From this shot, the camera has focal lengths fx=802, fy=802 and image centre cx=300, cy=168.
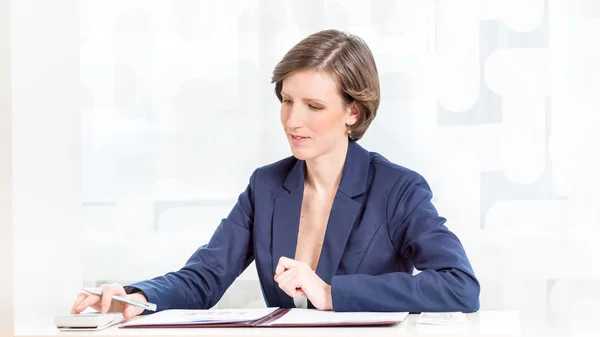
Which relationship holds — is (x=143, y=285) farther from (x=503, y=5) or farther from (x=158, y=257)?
(x=503, y=5)

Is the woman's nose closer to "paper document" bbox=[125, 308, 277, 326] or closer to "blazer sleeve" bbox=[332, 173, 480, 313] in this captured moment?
"blazer sleeve" bbox=[332, 173, 480, 313]

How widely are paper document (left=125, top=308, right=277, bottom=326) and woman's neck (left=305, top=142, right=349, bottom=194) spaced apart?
59 centimetres

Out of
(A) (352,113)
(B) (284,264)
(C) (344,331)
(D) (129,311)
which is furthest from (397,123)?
(C) (344,331)

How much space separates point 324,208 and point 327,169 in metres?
0.10

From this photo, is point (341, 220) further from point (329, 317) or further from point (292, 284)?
point (329, 317)

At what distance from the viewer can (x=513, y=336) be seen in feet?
3.86

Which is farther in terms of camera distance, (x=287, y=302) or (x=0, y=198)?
(x=287, y=302)

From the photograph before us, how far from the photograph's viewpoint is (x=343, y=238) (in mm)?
1986

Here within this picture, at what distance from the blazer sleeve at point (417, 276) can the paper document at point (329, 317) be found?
7 cm

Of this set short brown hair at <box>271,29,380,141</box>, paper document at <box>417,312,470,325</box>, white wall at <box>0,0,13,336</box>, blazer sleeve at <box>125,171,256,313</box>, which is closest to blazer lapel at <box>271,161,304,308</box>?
blazer sleeve at <box>125,171,256,313</box>

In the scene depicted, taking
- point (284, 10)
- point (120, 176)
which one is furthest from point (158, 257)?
point (284, 10)

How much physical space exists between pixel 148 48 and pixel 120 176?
490mm

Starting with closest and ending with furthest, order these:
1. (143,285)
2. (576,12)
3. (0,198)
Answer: (0,198)
(143,285)
(576,12)

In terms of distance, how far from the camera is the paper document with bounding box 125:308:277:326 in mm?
1384
